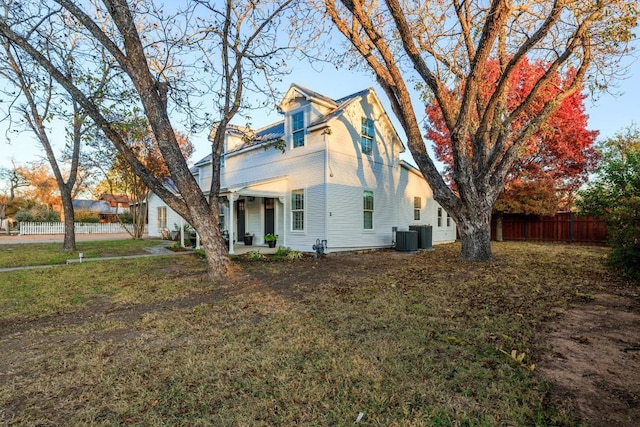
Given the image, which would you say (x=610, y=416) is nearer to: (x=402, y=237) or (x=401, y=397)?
(x=401, y=397)

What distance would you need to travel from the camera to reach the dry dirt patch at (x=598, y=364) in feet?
7.79

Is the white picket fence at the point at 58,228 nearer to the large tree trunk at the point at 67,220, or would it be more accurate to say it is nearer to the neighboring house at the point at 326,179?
the large tree trunk at the point at 67,220

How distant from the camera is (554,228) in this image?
18.8 m

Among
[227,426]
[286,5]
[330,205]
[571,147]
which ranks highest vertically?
[286,5]

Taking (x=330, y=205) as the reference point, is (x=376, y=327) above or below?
below

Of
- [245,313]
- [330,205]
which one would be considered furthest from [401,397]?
[330,205]

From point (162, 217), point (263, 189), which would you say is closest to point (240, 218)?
point (263, 189)

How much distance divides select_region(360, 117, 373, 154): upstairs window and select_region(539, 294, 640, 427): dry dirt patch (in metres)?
10.2

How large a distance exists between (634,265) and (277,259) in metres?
9.18

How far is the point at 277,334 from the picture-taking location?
398cm

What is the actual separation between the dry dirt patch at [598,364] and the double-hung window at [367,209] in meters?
9.03

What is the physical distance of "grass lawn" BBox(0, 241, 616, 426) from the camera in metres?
2.43

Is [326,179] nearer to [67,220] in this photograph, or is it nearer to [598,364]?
[598,364]

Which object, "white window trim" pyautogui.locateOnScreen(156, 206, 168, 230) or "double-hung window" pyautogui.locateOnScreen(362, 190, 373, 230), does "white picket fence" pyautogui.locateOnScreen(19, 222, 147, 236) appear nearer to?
"white window trim" pyautogui.locateOnScreen(156, 206, 168, 230)
